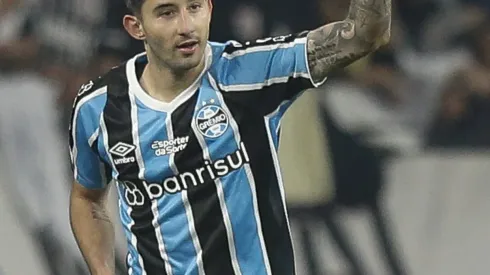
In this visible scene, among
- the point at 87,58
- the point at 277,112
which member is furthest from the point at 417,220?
the point at 277,112

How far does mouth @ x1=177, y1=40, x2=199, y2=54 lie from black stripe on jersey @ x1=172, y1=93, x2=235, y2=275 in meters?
0.11

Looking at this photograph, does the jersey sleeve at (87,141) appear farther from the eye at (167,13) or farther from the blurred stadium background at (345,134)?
the blurred stadium background at (345,134)

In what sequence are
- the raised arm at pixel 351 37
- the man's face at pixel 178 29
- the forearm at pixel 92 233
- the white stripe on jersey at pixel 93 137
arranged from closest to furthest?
the raised arm at pixel 351 37, the man's face at pixel 178 29, the white stripe on jersey at pixel 93 137, the forearm at pixel 92 233

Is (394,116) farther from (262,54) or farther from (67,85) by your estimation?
(262,54)

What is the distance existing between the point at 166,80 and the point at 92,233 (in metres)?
0.44

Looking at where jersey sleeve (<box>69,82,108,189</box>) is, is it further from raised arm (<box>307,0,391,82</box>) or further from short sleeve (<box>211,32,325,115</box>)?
raised arm (<box>307,0,391,82</box>)

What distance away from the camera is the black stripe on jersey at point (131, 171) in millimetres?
2105

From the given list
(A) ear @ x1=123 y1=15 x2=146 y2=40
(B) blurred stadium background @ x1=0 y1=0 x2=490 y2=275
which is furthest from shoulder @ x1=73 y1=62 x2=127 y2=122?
(B) blurred stadium background @ x1=0 y1=0 x2=490 y2=275

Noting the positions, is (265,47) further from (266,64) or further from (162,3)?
(162,3)

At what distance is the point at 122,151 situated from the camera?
2113 millimetres

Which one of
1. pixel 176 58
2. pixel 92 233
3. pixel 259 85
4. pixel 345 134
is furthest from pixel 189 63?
pixel 345 134

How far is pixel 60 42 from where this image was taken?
3.63m

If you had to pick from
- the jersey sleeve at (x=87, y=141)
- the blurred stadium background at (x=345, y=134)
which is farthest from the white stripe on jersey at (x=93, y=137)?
the blurred stadium background at (x=345, y=134)

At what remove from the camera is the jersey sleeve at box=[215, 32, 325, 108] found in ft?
6.47
